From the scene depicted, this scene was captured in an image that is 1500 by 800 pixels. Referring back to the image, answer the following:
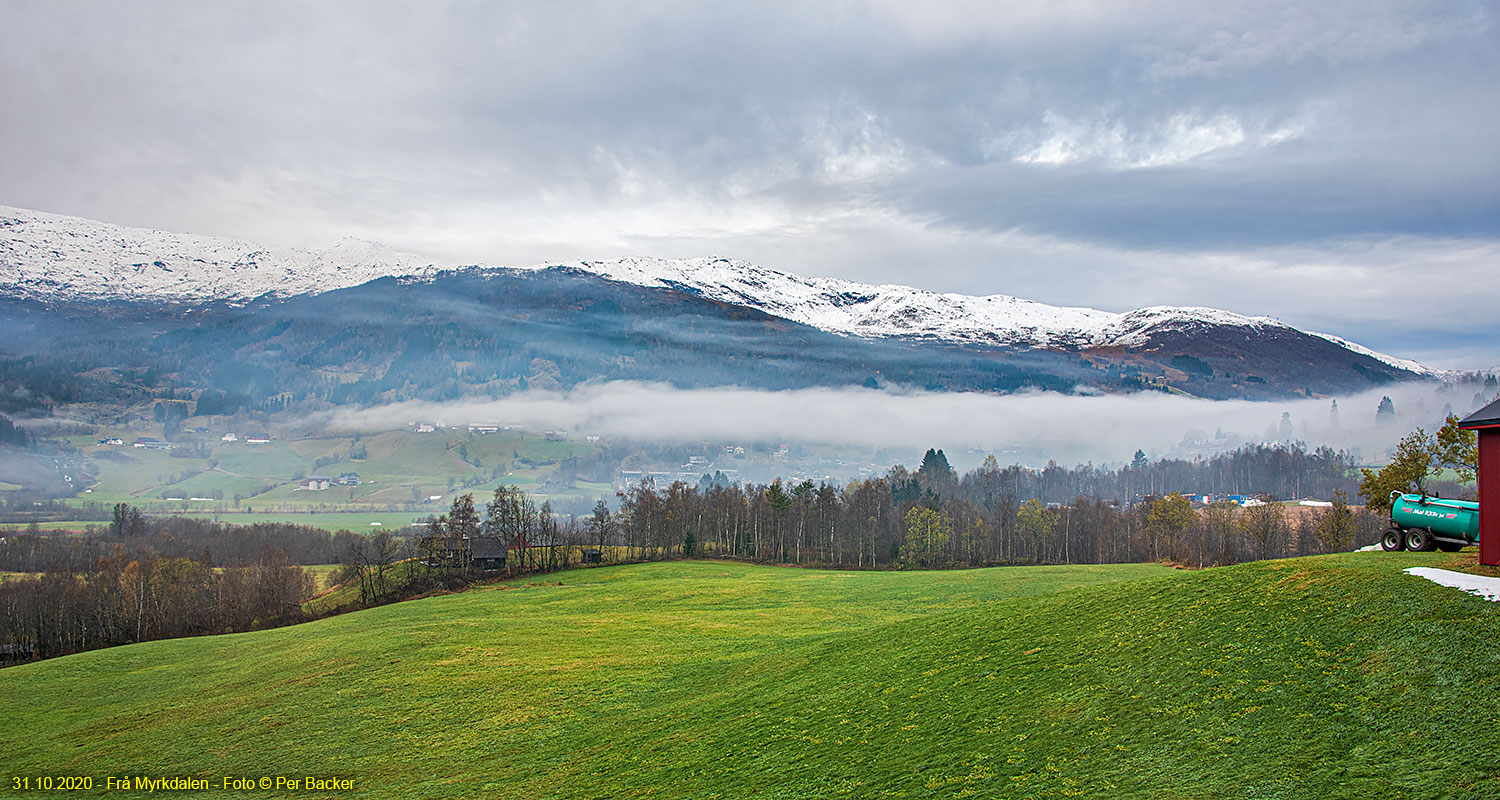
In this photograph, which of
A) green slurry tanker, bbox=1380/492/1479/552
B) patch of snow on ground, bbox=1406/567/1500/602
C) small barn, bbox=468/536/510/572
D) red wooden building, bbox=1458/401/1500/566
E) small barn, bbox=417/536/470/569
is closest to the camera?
patch of snow on ground, bbox=1406/567/1500/602

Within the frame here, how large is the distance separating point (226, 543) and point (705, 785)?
194 meters

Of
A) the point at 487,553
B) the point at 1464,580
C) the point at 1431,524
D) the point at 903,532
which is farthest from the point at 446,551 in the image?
the point at 1464,580

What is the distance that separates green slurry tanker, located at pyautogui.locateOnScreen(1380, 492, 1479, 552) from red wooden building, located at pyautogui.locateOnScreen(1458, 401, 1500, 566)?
11.0 ft

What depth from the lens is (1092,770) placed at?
52.0ft

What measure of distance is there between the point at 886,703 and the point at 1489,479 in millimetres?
19656

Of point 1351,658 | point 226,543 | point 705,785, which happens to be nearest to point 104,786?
point 705,785

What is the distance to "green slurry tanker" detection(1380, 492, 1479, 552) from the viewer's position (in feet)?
88.5

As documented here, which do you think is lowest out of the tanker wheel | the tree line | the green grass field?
the tree line

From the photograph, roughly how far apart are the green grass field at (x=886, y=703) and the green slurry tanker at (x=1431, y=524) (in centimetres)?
438

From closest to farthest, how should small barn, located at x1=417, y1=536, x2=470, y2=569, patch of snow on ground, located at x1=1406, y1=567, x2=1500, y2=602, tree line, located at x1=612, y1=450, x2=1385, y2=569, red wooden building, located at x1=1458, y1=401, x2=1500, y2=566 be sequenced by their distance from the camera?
1. patch of snow on ground, located at x1=1406, y1=567, x2=1500, y2=602
2. red wooden building, located at x1=1458, y1=401, x2=1500, y2=566
3. small barn, located at x1=417, y1=536, x2=470, y2=569
4. tree line, located at x1=612, y1=450, x2=1385, y2=569

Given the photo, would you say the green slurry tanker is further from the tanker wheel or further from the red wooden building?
the red wooden building

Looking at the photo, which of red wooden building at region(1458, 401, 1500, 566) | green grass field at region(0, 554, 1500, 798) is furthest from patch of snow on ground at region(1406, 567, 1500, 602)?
red wooden building at region(1458, 401, 1500, 566)

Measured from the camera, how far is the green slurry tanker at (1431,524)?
88.5 feet

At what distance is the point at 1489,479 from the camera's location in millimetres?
24094
